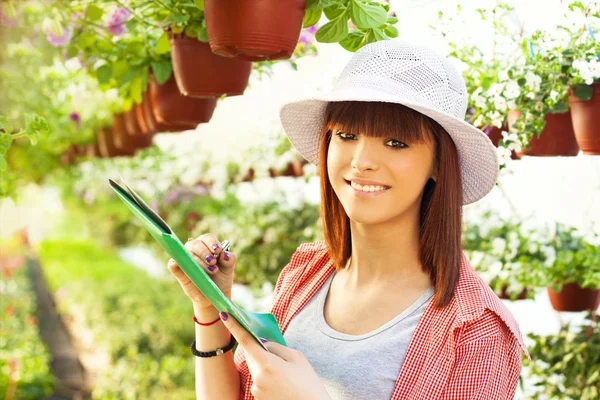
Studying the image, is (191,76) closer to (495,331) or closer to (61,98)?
(495,331)

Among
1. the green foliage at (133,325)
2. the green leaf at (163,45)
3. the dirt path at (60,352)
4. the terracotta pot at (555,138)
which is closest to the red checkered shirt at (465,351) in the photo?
the terracotta pot at (555,138)

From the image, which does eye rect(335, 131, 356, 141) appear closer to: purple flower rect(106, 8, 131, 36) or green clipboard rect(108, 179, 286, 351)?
green clipboard rect(108, 179, 286, 351)

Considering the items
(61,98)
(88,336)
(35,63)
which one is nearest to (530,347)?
(35,63)

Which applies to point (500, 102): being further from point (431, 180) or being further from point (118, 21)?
point (118, 21)

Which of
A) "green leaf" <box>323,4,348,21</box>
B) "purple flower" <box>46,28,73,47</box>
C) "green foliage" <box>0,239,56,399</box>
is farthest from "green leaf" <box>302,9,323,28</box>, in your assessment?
"green foliage" <box>0,239,56,399</box>

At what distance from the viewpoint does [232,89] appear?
1931mm

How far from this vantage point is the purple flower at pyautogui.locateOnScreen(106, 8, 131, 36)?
2283 millimetres

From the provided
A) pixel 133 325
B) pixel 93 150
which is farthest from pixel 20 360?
pixel 93 150

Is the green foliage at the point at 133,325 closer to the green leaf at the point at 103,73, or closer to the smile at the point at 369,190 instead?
the green leaf at the point at 103,73

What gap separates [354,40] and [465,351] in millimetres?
673

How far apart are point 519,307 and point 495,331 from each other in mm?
1970

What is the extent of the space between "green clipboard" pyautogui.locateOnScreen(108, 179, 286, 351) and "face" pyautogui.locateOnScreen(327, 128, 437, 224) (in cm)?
25

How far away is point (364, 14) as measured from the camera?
1.50 meters

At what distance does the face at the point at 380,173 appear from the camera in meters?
1.29
